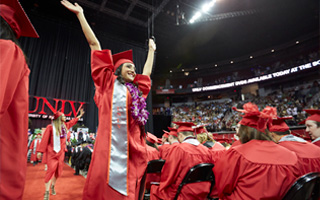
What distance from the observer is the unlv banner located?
33.2 feet

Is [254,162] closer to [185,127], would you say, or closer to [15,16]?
[185,127]

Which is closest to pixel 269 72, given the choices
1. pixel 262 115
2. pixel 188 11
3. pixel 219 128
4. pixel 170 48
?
pixel 219 128

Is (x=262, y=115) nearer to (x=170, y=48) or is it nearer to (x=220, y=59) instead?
(x=170, y=48)

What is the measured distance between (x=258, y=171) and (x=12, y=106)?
173cm

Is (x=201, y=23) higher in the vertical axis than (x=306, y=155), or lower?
higher

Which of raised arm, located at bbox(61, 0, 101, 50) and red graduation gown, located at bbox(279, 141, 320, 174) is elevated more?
raised arm, located at bbox(61, 0, 101, 50)

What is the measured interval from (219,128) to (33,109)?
13.1m

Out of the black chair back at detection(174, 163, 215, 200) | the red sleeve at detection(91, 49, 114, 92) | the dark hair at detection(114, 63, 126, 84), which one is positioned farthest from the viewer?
the black chair back at detection(174, 163, 215, 200)

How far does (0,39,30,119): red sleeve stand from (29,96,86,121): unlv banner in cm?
973

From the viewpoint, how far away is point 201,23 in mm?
12195

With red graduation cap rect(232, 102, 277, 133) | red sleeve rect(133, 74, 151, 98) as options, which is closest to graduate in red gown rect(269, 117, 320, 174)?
red graduation cap rect(232, 102, 277, 133)

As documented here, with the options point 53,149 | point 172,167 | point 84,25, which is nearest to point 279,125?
point 172,167

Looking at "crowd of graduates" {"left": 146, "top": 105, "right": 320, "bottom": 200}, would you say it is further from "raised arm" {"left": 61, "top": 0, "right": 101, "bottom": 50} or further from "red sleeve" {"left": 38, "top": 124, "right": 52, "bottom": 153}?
"red sleeve" {"left": 38, "top": 124, "right": 52, "bottom": 153}

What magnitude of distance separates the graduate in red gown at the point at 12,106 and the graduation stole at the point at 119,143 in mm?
477
